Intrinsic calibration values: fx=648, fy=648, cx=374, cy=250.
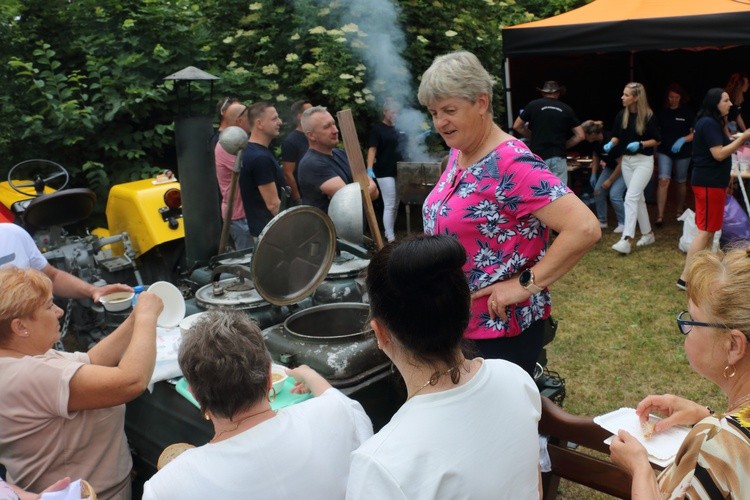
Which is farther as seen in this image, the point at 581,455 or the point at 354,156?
the point at 354,156

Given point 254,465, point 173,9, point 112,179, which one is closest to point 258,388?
point 254,465

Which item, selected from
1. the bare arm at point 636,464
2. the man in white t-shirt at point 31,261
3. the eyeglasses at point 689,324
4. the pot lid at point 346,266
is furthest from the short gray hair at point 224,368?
the man in white t-shirt at point 31,261

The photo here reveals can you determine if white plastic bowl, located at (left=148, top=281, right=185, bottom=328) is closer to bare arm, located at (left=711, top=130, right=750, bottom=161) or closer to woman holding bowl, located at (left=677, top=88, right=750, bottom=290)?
woman holding bowl, located at (left=677, top=88, right=750, bottom=290)

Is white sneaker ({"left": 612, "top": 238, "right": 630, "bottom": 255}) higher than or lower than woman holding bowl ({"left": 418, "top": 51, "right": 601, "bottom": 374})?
lower

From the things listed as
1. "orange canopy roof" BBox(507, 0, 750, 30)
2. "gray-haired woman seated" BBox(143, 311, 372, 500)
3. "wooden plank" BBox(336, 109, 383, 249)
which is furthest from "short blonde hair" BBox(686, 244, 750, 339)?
"orange canopy roof" BBox(507, 0, 750, 30)

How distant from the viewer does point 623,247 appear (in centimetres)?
712

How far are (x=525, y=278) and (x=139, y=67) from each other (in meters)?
5.72

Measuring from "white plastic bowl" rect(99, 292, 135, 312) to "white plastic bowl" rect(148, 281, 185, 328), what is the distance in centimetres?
24

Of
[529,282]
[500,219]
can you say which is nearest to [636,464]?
[529,282]

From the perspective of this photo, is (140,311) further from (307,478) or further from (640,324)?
(640,324)

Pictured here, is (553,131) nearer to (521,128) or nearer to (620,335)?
(521,128)

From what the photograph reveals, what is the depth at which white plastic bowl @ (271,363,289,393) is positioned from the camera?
7.50 ft

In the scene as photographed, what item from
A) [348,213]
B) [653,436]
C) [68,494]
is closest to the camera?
[68,494]

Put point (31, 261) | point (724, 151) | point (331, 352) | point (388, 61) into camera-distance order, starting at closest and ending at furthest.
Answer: point (331, 352), point (31, 261), point (724, 151), point (388, 61)
